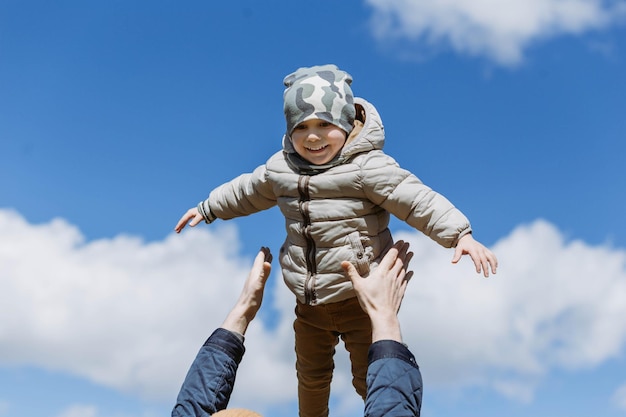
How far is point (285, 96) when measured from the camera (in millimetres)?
4492

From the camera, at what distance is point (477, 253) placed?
3.97 m

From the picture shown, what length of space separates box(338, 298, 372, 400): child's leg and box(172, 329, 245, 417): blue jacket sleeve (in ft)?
4.42

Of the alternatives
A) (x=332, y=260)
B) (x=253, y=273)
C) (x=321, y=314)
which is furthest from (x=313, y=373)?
(x=253, y=273)

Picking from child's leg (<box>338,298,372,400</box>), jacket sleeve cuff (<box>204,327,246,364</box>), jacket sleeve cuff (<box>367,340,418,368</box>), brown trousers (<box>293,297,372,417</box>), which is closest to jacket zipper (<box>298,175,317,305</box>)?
brown trousers (<box>293,297,372,417</box>)

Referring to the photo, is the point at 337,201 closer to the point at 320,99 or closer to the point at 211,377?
the point at 320,99

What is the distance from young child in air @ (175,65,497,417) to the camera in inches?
170

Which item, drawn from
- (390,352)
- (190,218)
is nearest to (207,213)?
(190,218)

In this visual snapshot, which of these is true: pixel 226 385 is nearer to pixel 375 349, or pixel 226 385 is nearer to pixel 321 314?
pixel 375 349

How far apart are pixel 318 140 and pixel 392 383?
1949mm

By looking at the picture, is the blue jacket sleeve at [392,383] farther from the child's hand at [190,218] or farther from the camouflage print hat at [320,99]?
the child's hand at [190,218]

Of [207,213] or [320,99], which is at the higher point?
[320,99]

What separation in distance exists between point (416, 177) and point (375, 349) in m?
1.70

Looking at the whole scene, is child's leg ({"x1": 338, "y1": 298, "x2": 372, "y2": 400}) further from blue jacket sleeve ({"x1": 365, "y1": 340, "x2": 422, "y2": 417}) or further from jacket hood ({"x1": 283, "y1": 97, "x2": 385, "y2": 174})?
blue jacket sleeve ({"x1": 365, "y1": 340, "x2": 422, "y2": 417})

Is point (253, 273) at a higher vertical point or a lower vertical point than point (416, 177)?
lower
